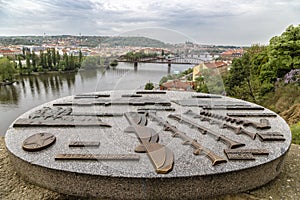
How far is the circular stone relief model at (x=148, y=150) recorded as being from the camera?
3043mm

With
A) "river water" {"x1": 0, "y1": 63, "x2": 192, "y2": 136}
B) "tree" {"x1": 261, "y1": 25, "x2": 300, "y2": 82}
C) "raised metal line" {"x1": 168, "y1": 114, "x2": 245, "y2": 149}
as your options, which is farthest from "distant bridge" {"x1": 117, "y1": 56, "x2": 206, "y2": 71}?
"tree" {"x1": 261, "y1": 25, "x2": 300, "y2": 82}

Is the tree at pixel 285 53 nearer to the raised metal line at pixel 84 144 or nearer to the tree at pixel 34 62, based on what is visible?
the raised metal line at pixel 84 144

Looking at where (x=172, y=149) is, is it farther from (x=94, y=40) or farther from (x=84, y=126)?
(x=94, y=40)

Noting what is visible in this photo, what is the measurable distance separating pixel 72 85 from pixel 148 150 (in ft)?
37.4

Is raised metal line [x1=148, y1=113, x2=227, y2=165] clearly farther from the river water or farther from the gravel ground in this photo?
the river water

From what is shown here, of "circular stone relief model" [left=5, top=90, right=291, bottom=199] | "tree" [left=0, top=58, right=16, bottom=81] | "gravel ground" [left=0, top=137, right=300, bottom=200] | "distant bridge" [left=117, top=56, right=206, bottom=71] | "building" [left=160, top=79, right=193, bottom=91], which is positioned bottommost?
"tree" [left=0, top=58, right=16, bottom=81]

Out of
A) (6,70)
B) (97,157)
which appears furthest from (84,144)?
A: (6,70)

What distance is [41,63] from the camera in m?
31.8

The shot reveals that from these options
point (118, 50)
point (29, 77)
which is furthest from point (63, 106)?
point (29, 77)

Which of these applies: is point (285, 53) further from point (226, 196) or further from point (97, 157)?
point (97, 157)

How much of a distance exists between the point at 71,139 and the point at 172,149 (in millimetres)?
1841

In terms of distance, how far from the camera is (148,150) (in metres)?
3.60

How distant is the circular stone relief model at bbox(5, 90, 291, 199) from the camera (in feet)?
9.98

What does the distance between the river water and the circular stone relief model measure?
737 millimetres
